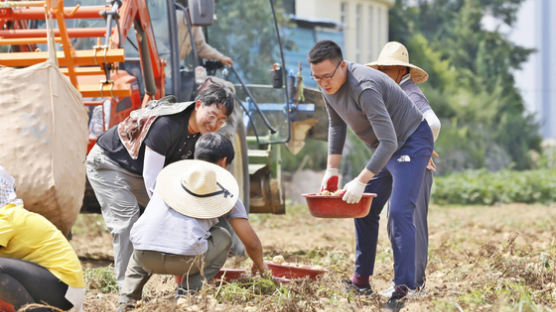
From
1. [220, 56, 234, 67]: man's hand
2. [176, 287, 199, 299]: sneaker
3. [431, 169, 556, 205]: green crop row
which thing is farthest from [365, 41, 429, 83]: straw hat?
[431, 169, 556, 205]: green crop row

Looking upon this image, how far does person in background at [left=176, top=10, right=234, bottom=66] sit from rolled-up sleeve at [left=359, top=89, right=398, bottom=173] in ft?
11.0

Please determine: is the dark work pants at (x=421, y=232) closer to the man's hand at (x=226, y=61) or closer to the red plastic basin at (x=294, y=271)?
the red plastic basin at (x=294, y=271)

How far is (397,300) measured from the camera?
14.8 feet

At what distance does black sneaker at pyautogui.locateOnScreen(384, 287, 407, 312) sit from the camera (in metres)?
4.46

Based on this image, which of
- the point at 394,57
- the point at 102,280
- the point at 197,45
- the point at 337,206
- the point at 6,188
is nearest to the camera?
the point at 6,188

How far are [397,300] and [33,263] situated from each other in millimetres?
2074

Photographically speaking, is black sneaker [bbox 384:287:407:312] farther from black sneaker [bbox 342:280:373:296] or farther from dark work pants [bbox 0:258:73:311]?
dark work pants [bbox 0:258:73:311]

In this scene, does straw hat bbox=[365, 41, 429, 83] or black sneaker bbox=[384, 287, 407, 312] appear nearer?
black sneaker bbox=[384, 287, 407, 312]

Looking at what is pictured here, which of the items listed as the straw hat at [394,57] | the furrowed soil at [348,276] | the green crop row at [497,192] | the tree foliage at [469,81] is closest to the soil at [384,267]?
the furrowed soil at [348,276]

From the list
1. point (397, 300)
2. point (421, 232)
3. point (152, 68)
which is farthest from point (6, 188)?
point (421, 232)

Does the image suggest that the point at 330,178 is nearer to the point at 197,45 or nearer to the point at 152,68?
the point at 152,68

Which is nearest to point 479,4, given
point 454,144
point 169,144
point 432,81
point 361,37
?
point 432,81

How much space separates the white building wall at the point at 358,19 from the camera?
78.6 ft

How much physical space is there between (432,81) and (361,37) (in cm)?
352
